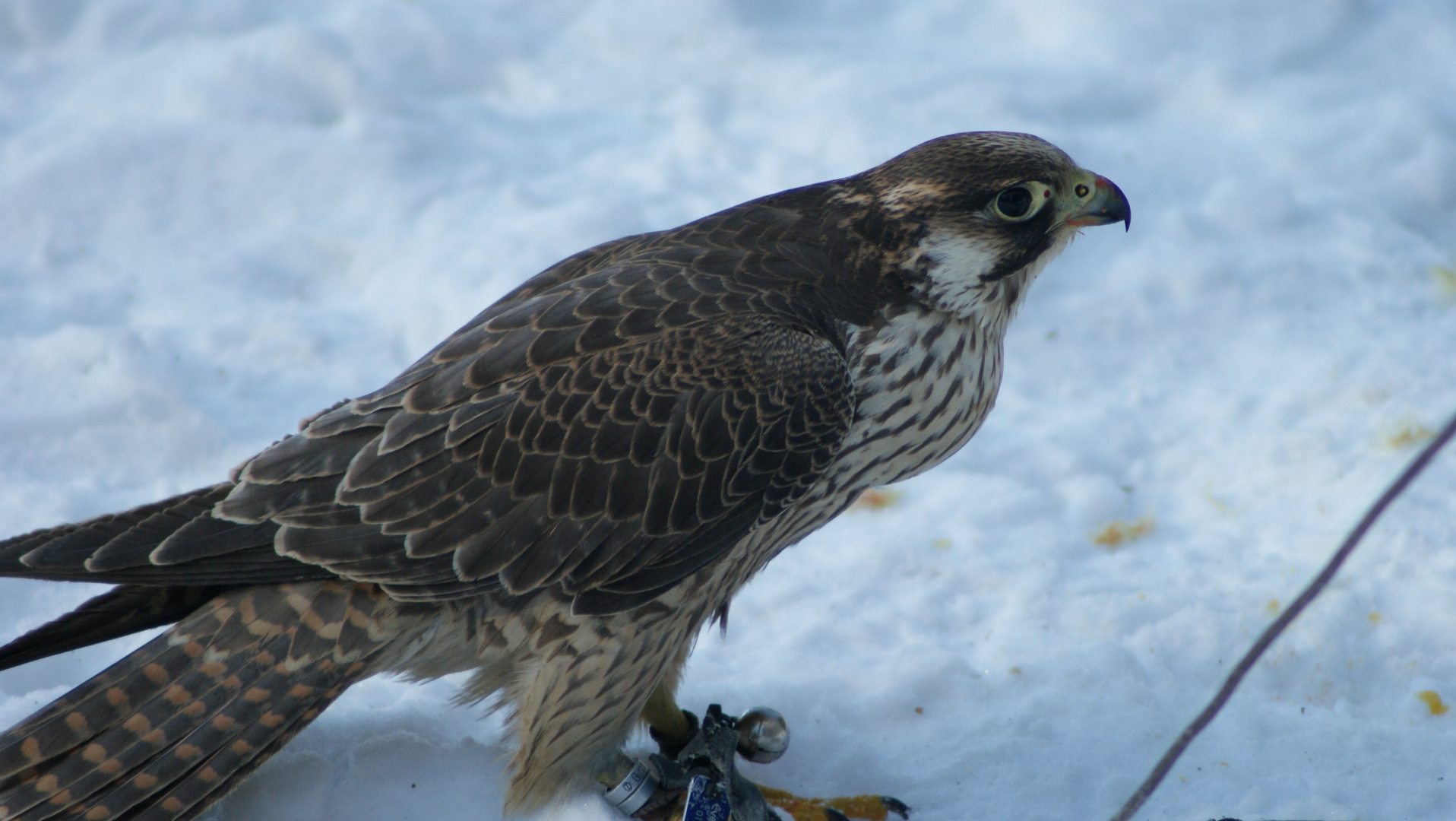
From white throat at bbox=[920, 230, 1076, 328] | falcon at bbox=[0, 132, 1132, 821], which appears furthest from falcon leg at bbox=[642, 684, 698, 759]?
white throat at bbox=[920, 230, 1076, 328]

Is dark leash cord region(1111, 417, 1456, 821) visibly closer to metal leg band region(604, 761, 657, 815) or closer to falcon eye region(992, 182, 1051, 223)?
falcon eye region(992, 182, 1051, 223)

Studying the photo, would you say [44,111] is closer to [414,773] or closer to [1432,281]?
[414,773]

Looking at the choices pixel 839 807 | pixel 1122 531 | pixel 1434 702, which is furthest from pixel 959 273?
pixel 1434 702

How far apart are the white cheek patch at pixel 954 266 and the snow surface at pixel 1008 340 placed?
118cm

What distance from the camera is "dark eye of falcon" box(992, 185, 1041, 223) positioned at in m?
2.67

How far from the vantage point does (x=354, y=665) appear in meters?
2.56

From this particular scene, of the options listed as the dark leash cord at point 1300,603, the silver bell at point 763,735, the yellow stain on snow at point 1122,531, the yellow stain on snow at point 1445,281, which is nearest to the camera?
the dark leash cord at point 1300,603

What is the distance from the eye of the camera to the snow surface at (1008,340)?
3.17 meters

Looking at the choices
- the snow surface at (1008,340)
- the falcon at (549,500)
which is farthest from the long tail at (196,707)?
the snow surface at (1008,340)

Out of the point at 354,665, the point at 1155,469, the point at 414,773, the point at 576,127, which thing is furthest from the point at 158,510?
the point at 576,127

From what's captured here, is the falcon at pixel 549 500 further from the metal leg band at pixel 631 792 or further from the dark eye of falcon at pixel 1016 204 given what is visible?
the metal leg band at pixel 631 792

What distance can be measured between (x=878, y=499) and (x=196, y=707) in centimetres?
224

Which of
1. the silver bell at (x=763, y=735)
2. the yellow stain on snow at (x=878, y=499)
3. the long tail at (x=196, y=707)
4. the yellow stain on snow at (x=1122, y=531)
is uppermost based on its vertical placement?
the long tail at (x=196, y=707)

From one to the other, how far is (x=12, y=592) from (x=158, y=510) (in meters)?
1.09
